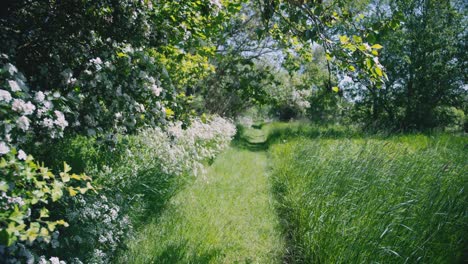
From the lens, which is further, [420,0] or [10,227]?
[420,0]

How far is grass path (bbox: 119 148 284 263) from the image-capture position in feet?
12.5

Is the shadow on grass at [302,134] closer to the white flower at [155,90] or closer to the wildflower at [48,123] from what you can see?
the white flower at [155,90]

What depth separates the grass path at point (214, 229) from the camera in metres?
3.80

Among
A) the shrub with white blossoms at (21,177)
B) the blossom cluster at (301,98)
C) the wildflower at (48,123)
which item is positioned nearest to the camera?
the shrub with white blossoms at (21,177)

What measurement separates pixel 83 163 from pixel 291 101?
36270mm

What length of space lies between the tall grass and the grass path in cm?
34

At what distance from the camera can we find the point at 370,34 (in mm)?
3020

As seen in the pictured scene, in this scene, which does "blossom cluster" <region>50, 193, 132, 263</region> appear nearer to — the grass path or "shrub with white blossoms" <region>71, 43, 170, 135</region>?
the grass path

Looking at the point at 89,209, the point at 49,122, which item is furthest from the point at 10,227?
the point at 89,209

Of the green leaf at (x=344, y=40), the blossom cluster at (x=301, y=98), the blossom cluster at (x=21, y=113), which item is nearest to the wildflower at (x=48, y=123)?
the blossom cluster at (x=21, y=113)

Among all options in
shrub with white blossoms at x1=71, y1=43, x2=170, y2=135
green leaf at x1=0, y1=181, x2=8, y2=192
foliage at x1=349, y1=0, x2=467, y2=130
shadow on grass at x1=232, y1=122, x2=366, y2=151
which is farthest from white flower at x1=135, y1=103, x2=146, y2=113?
foliage at x1=349, y1=0, x2=467, y2=130

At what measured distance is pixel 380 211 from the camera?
3.71 meters

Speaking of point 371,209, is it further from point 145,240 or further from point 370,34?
point 145,240

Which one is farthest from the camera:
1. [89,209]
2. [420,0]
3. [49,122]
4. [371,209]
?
[420,0]
